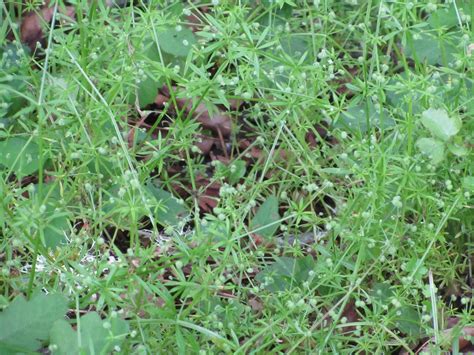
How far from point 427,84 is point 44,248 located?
1.04 meters

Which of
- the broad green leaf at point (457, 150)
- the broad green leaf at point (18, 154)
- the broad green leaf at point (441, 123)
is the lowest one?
the broad green leaf at point (18, 154)

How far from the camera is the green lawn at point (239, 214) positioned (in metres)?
2.15

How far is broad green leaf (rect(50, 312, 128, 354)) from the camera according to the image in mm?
2053

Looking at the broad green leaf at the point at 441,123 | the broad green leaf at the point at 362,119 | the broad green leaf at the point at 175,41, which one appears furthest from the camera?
the broad green leaf at the point at 175,41

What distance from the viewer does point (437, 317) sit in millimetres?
2346

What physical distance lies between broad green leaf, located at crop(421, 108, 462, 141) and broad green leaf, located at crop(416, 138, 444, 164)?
0.9 inches

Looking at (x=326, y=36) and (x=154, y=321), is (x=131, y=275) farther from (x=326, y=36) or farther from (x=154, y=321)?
(x=326, y=36)

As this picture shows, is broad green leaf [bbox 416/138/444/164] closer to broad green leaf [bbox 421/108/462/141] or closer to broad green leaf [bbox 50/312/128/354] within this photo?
broad green leaf [bbox 421/108/462/141]

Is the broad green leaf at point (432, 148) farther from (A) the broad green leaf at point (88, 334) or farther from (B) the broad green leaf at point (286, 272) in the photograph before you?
(A) the broad green leaf at point (88, 334)

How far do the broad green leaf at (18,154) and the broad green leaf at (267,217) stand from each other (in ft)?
2.05

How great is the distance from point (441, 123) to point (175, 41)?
948mm

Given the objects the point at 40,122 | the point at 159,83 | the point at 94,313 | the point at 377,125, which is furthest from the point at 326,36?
the point at 94,313

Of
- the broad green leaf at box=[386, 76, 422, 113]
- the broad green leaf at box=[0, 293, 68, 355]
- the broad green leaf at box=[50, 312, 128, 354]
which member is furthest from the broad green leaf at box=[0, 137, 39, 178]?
the broad green leaf at box=[386, 76, 422, 113]

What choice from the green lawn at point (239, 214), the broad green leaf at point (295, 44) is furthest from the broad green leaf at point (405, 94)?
Result: the broad green leaf at point (295, 44)
